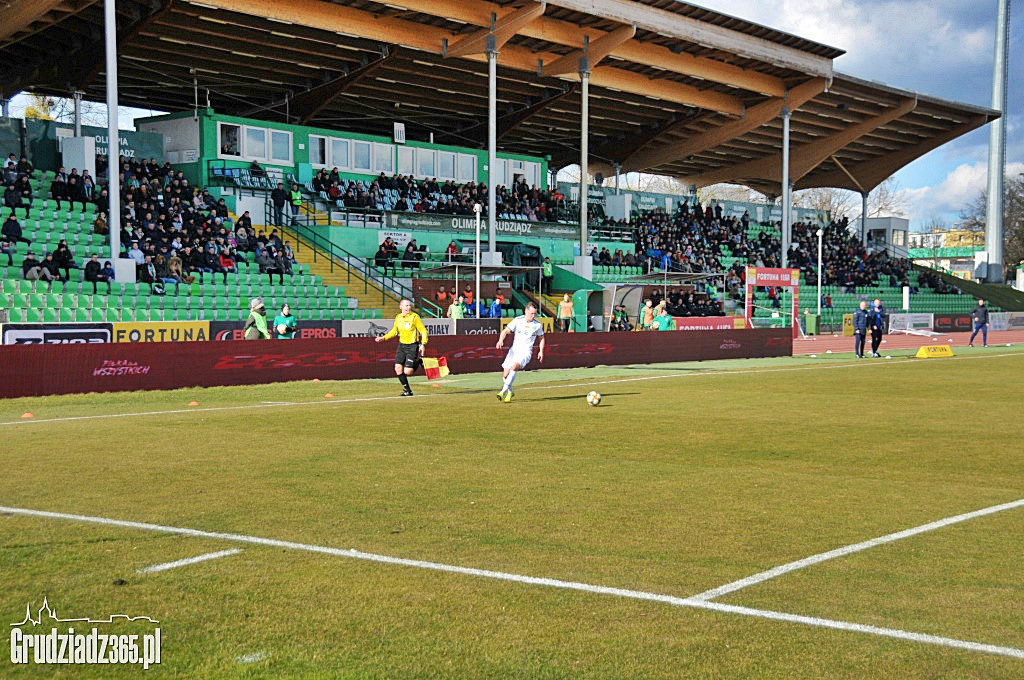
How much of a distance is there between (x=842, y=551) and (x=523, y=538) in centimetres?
218

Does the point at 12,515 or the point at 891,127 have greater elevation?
the point at 891,127

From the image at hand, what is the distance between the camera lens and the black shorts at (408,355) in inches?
805

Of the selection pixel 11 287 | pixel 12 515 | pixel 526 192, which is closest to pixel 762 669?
pixel 12 515

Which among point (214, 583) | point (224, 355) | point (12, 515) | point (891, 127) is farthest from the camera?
point (891, 127)

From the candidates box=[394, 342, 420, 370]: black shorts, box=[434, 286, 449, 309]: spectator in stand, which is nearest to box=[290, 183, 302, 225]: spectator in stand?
box=[434, 286, 449, 309]: spectator in stand

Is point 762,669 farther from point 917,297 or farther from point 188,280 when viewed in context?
point 917,297

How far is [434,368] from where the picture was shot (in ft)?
80.4

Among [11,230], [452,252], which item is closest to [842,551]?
[11,230]

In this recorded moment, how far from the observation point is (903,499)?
915 centimetres

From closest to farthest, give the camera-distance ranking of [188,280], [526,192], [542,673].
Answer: [542,673] < [188,280] < [526,192]

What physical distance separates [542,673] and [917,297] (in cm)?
6644

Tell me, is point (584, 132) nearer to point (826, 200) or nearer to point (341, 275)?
point (341, 275)

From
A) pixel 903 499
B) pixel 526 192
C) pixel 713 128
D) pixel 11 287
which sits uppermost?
pixel 713 128

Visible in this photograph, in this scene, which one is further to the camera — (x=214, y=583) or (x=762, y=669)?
(x=214, y=583)
